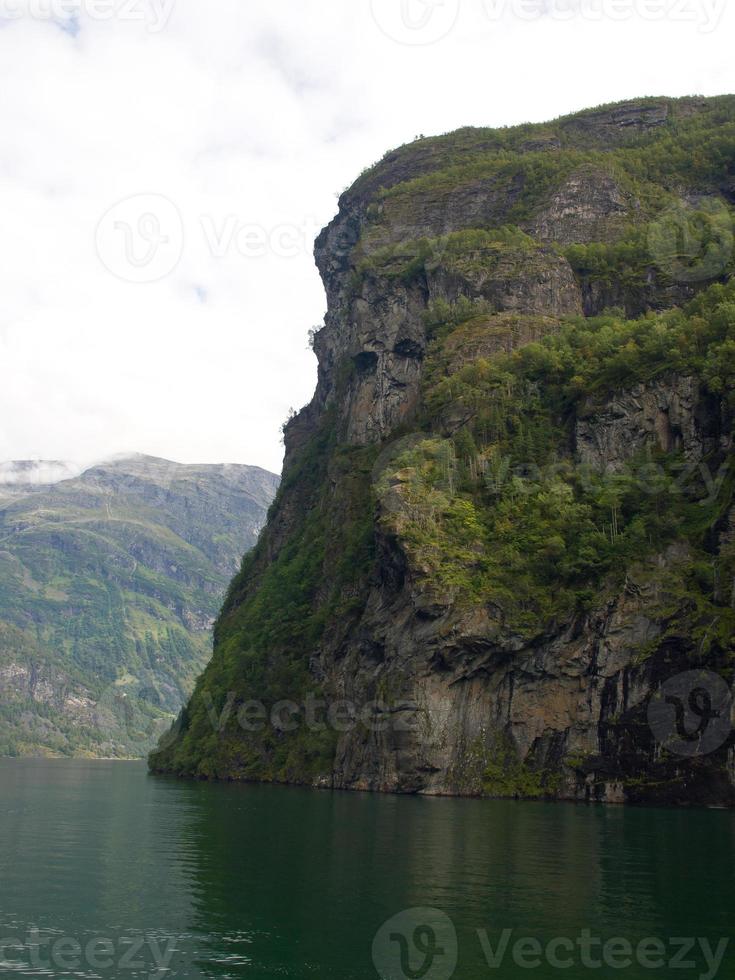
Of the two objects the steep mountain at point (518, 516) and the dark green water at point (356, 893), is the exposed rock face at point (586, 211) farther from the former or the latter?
the dark green water at point (356, 893)

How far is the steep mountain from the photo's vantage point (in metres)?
94.9

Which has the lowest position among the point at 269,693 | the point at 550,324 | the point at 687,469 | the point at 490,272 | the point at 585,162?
the point at 269,693

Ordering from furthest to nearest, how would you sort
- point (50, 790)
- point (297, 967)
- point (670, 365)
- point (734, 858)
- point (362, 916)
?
point (50, 790)
point (670, 365)
point (734, 858)
point (362, 916)
point (297, 967)

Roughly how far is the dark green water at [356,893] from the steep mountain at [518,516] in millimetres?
23571

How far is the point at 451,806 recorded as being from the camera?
277ft

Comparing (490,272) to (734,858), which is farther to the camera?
(490,272)

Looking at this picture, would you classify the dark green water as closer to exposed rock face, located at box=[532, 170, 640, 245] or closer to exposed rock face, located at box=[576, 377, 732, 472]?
exposed rock face, located at box=[576, 377, 732, 472]

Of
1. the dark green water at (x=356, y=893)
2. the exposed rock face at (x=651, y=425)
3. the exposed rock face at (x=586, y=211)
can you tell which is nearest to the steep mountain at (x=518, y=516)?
the exposed rock face at (x=651, y=425)

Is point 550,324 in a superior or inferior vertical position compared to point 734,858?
superior

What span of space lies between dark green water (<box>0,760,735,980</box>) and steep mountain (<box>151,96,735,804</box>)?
77.3ft

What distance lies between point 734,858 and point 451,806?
118ft

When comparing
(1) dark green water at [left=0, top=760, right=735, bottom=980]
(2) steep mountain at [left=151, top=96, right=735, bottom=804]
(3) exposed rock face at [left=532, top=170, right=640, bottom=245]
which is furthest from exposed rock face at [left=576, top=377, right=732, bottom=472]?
(3) exposed rock face at [left=532, top=170, right=640, bottom=245]

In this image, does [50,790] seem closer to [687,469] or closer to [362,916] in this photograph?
[687,469]

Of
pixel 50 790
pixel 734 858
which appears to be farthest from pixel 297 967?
pixel 50 790
